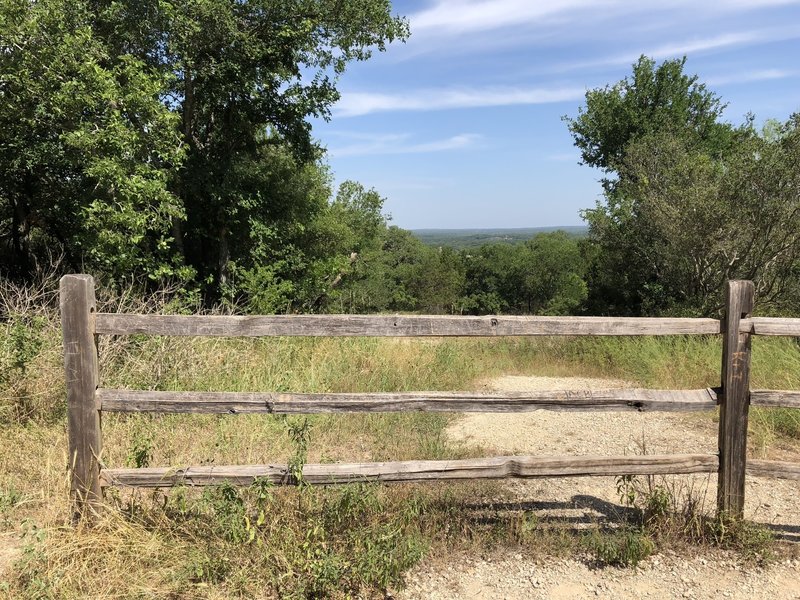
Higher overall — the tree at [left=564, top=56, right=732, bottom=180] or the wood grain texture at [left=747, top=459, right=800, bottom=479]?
the tree at [left=564, top=56, right=732, bottom=180]

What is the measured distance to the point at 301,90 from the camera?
12750 millimetres

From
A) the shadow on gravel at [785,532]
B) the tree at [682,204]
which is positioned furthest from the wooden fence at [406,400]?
the tree at [682,204]

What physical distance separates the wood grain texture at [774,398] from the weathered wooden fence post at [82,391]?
4.15 metres

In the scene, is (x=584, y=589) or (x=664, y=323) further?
(x=664, y=323)

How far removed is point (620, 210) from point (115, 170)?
1630cm

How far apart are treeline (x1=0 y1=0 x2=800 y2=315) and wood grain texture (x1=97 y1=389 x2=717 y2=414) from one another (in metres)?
6.18

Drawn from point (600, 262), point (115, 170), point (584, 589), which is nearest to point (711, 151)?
point (600, 262)

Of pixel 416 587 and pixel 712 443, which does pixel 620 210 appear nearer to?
pixel 712 443

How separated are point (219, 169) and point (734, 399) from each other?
1182cm

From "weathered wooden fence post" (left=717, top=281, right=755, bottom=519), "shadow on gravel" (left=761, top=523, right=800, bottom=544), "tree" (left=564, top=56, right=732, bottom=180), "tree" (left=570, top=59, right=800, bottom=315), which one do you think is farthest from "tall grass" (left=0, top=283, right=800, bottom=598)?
"tree" (left=564, top=56, right=732, bottom=180)

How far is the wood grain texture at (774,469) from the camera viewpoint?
3411mm

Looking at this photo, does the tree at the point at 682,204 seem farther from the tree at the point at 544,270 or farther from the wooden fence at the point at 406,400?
the tree at the point at 544,270

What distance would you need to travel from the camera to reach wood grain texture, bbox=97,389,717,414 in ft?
10.7

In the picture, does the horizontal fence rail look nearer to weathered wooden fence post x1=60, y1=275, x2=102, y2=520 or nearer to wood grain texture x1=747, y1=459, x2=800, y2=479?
wood grain texture x1=747, y1=459, x2=800, y2=479
